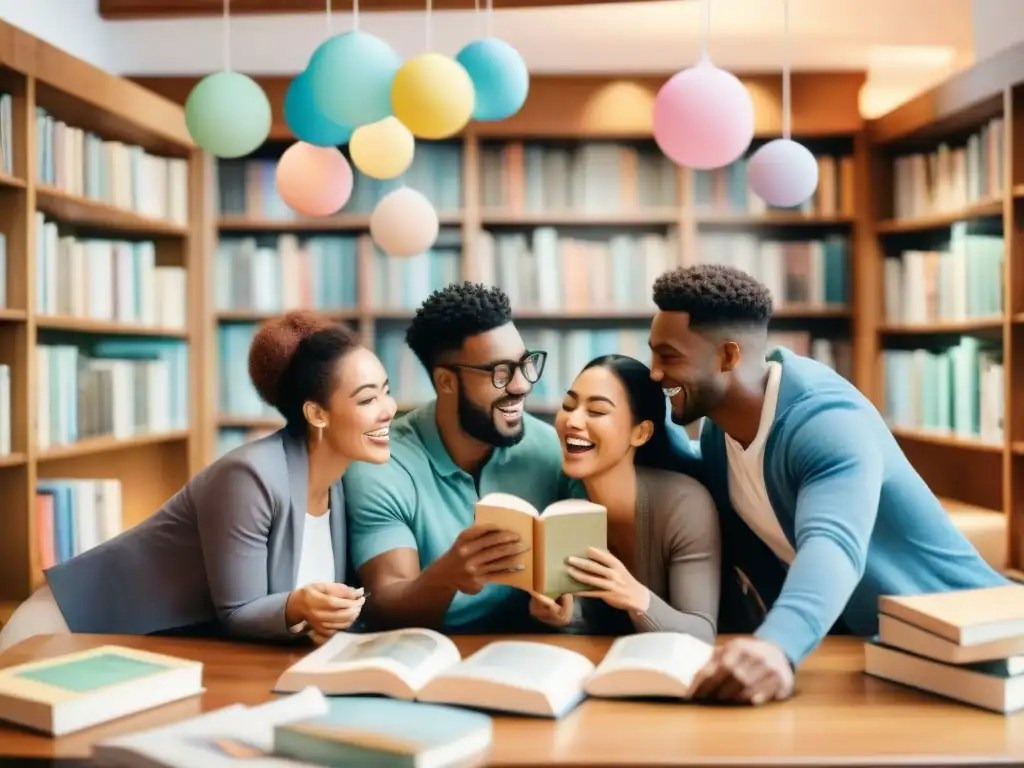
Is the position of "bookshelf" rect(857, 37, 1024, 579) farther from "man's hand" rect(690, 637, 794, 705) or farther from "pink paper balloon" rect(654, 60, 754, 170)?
"man's hand" rect(690, 637, 794, 705)

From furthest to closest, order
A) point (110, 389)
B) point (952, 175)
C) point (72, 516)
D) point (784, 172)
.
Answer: point (952, 175), point (110, 389), point (72, 516), point (784, 172)

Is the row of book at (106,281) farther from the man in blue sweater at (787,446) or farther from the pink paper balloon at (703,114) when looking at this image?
the man in blue sweater at (787,446)

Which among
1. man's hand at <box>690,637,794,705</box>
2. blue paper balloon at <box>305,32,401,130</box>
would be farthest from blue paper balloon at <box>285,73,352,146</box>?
man's hand at <box>690,637,794,705</box>

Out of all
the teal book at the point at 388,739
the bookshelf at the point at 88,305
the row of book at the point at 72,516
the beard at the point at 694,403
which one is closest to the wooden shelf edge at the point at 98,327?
the bookshelf at the point at 88,305

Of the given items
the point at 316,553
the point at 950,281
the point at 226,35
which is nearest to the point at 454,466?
the point at 316,553

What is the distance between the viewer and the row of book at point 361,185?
14.6ft

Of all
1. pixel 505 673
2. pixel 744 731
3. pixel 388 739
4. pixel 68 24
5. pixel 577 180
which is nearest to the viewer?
pixel 388 739

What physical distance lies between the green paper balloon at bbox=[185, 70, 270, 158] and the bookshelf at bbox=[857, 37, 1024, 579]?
240 cm

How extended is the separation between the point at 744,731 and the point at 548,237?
10.8 feet

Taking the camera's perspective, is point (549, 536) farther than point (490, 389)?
No

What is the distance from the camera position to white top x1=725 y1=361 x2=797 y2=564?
1744mm

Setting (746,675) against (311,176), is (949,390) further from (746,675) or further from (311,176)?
(746,675)

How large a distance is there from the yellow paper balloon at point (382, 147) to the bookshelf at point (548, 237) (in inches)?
67.0

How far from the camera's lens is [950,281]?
402 centimetres
